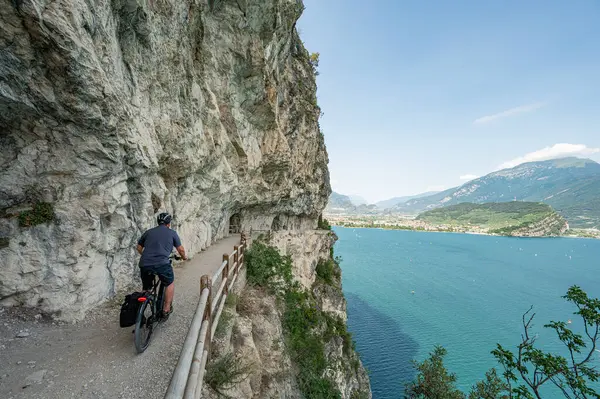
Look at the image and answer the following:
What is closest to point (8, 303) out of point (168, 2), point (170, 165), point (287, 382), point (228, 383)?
point (228, 383)

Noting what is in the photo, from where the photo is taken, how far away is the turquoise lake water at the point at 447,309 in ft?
111

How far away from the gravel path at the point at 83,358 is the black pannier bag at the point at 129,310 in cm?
74

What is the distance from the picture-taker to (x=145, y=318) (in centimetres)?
579

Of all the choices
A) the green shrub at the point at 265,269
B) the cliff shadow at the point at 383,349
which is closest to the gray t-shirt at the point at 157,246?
the green shrub at the point at 265,269

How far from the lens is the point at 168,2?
31.9ft

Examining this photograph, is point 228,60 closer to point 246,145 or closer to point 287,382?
point 246,145

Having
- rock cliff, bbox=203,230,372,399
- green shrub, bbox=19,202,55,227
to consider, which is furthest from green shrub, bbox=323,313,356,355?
green shrub, bbox=19,202,55,227

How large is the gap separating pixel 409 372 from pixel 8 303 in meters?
36.8

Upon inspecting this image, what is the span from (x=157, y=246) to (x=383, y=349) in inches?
1484

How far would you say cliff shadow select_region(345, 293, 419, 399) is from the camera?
98.2ft

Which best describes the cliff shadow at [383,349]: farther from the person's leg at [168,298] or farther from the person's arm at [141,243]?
the person's arm at [141,243]

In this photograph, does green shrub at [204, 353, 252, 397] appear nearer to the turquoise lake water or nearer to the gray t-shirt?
the gray t-shirt

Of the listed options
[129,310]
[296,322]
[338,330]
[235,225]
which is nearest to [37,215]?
[129,310]

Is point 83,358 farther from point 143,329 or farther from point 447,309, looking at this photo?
point 447,309
